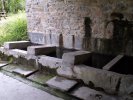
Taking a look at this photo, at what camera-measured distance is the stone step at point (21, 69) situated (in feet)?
17.9

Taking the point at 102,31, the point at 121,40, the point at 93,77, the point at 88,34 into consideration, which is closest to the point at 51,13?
the point at 88,34

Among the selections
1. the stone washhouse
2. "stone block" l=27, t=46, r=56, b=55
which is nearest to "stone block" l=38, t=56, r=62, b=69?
the stone washhouse

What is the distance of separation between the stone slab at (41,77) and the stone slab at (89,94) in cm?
104

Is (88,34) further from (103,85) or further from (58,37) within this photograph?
(103,85)

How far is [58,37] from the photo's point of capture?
6238 mm

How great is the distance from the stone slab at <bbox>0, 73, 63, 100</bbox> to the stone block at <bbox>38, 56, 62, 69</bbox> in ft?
2.49

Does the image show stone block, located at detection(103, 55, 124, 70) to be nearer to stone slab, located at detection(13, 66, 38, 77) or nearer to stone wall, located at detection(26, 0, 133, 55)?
stone wall, located at detection(26, 0, 133, 55)

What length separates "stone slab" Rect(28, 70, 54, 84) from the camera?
5.01 meters

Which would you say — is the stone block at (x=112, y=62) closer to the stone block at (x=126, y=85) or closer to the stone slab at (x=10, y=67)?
the stone block at (x=126, y=85)

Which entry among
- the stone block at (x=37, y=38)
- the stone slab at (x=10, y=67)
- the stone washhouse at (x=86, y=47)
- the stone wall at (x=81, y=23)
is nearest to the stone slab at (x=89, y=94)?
the stone washhouse at (x=86, y=47)

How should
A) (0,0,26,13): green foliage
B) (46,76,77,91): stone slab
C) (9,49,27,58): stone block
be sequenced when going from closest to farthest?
1. (46,76,77,91): stone slab
2. (9,49,27,58): stone block
3. (0,0,26,13): green foliage

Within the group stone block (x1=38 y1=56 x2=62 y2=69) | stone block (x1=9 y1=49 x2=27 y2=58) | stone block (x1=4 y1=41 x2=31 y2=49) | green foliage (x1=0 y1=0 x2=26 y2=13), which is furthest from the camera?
green foliage (x1=0 y1=0 x2=26 y2=13)

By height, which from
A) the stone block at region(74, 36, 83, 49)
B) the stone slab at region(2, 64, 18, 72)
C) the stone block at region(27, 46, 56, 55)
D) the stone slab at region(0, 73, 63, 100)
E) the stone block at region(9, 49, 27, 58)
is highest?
the stone block at region(74, 36, 83, 49)

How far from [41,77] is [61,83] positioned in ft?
2.56
